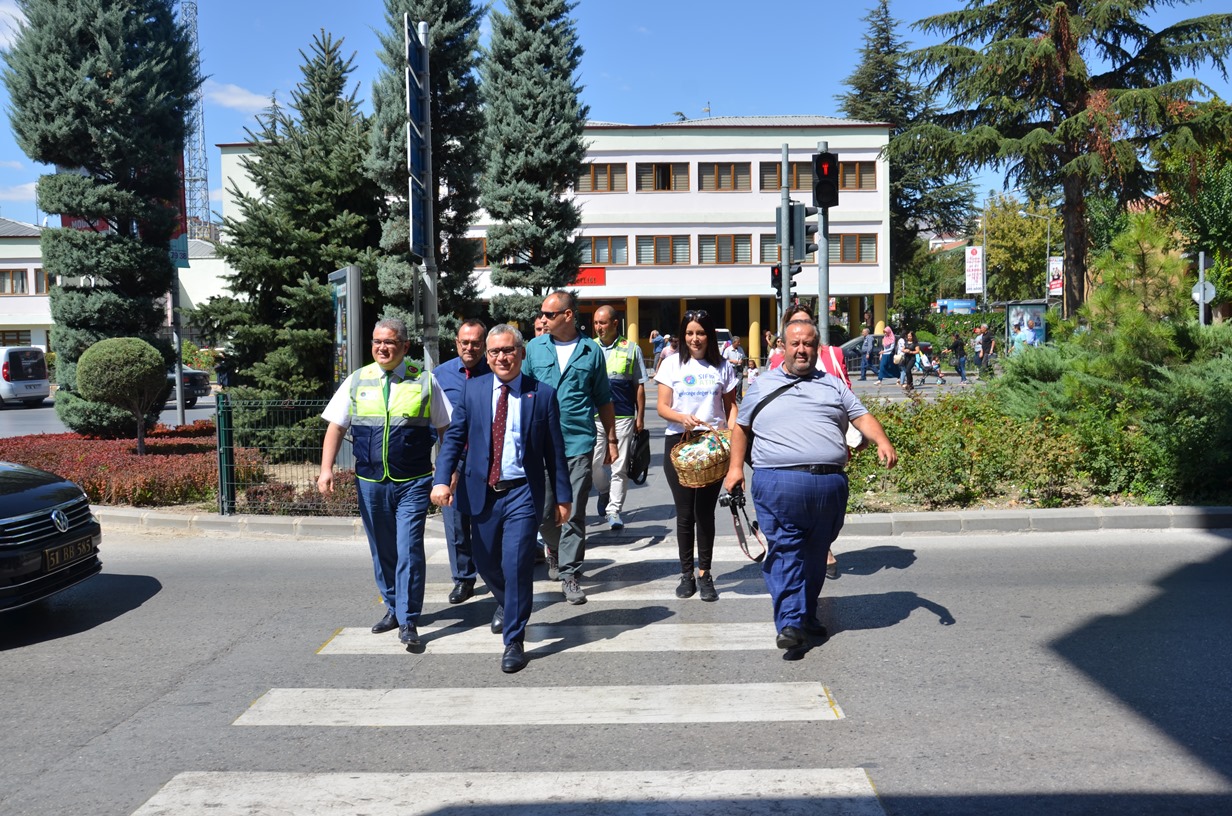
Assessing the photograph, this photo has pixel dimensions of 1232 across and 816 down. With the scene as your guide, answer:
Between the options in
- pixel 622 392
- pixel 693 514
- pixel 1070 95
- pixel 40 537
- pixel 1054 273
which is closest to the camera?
pixel 40 537

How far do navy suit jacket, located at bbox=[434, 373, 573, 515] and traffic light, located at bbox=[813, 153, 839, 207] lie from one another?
713cm

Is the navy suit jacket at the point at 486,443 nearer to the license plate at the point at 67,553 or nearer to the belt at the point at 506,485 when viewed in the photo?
the belt at the point at 506,485

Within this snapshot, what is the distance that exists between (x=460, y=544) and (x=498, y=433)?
A: 167 cm

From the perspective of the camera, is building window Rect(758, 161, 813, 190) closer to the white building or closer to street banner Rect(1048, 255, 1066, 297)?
the white building

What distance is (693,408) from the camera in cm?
716

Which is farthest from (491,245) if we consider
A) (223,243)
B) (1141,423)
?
(1141,423)

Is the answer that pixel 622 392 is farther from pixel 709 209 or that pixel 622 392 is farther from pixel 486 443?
pixel 709 209

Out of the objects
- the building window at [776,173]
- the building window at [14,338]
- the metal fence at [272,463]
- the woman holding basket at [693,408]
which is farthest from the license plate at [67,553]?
the building window at [14,338]

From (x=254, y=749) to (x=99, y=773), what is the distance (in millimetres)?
602

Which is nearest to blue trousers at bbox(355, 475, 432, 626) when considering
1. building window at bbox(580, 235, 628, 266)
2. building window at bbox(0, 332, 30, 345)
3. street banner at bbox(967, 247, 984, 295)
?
building window at bbox(580, 235, 628, 266)

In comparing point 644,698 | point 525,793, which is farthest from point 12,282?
point 525,793

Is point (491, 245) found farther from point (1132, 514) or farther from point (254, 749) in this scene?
point (254, 749)

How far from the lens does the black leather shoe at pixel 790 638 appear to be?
5.67 metres

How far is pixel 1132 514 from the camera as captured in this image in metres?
9.33
